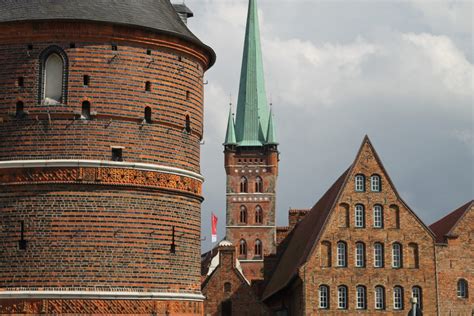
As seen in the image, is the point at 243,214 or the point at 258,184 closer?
the point at 243,214

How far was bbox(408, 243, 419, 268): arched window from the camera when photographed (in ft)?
138

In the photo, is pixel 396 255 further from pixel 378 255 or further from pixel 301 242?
pixel 301 242

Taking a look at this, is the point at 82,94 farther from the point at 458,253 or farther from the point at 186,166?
the point at 458,253

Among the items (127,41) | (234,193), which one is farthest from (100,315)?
(234,193)

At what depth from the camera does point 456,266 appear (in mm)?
42312

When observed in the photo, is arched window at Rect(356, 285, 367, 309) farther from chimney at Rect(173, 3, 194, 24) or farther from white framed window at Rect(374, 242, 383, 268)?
chimney at Rect(173, 3, 194, 24)

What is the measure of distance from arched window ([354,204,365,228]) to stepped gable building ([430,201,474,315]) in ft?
12.3

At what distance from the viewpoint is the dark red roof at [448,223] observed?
42531 millimetres

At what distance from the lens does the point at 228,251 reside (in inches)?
1925

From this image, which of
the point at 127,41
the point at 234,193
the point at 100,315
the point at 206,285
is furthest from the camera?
the point at 234,193

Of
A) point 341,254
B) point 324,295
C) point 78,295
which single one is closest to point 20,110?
point 78,295

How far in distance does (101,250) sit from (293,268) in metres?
20.3

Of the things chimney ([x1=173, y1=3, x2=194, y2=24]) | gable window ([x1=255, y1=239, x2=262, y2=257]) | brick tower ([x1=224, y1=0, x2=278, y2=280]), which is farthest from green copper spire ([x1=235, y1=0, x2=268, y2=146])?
chimney ([x1=173, y1=3, x2=194, y2=24])

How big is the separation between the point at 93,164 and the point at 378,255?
809 inches
